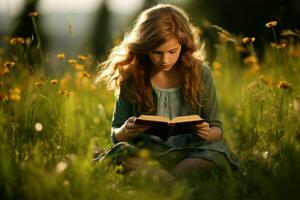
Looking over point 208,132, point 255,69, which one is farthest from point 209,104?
point 255,69

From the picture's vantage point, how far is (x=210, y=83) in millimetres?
4098

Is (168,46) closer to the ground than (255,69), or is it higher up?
higher up

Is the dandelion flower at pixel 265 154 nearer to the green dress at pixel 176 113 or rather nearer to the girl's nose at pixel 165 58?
the green dress at pixel 176 113

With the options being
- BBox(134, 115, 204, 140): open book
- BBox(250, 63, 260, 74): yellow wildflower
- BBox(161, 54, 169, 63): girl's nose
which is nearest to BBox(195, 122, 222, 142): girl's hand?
BBox(134, 115, 204, 140): open book

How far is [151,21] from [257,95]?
2.85 feet

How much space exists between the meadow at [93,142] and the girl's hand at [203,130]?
0.29 m

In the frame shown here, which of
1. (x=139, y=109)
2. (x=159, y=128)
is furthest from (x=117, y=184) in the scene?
(x=139, y=109)

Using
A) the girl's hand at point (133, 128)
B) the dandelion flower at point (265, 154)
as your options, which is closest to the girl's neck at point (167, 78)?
the girl's hand at point (133, 128)

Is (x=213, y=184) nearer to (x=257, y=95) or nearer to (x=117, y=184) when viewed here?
(x=117, y=184)

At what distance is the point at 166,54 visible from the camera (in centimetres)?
369

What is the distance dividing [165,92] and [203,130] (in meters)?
0.45

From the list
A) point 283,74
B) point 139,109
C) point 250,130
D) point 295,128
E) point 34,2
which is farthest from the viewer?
point 34,2

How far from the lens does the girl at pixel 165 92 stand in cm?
375

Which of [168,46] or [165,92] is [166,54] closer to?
[168,46]
